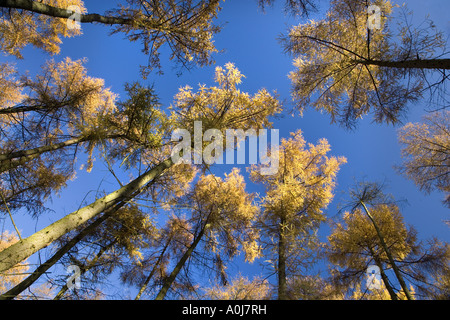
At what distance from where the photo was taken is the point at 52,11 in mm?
4133

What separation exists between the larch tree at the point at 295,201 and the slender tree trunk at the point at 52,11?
642cm

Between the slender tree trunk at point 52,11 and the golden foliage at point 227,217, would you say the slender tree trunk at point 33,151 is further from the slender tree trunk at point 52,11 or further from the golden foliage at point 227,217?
the golden foliage at point 227,217

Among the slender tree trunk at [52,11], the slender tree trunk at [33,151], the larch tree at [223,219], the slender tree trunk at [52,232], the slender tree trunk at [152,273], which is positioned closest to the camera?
the slender tree trunk at [52,232]

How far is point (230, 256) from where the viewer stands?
825 cm

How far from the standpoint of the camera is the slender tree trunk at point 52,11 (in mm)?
3665

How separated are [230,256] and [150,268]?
3.03m

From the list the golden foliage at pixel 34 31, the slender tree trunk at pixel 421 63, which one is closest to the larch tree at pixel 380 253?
the slender tree trunk at pixel 421 63

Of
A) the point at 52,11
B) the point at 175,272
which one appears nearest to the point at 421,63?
the point at 52,11

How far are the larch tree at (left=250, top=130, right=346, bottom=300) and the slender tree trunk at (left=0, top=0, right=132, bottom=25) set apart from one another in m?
6.42

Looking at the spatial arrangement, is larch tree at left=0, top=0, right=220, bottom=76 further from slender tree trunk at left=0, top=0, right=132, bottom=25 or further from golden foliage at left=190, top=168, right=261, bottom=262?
golden foliage at left=190, top=168, right=261, bottom=262

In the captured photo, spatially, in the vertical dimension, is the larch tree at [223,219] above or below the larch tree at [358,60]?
below

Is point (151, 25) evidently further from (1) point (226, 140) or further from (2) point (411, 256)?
(2) point (411, 256)

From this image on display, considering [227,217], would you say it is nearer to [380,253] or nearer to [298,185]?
[298,185]
